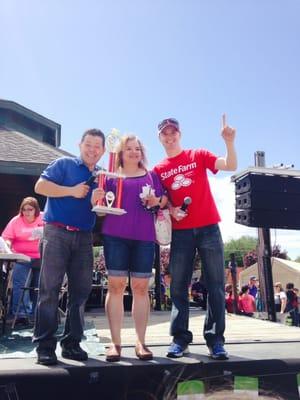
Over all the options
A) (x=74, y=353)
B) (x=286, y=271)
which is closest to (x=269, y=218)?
(x=74, y=353)

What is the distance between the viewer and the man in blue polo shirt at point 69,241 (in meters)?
2.53

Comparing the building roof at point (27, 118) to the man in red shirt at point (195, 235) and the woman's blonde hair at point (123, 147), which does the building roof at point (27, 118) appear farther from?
the man in red shirt at point (195, 235)

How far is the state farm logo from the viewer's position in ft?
9.56

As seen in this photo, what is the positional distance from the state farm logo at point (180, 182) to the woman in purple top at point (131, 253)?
188 millimetres

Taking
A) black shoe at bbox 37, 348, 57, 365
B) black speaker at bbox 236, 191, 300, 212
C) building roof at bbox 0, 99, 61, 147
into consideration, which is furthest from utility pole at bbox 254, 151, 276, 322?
building roof at bbox 0, 99, 61, 147

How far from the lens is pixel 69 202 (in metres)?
2.67

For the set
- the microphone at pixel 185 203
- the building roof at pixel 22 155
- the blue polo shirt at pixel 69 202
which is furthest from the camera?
the building roof at pixel 22 155

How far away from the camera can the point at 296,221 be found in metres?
5.96

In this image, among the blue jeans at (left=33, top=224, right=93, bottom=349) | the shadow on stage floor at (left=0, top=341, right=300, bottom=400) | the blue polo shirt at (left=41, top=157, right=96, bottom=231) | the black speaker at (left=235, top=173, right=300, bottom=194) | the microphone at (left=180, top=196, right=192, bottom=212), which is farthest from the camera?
the black speaker at (left=235, top=173, right=300, bottom=194)

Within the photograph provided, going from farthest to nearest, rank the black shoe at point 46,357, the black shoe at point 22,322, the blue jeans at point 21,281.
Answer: the blue jeans at point 21,281, the black shoe at point 22,322, the black shoe at point 46,357

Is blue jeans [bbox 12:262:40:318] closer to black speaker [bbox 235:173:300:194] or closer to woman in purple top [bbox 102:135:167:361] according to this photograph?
woman in purple top [bbox 102:135:167:361]

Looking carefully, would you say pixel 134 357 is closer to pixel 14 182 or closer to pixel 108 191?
pixel 108 191

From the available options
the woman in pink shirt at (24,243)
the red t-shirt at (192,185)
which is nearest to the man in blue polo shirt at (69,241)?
the red t-shirt at (192,185)

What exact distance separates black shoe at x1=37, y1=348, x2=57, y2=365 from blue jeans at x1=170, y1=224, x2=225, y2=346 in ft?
2.77
